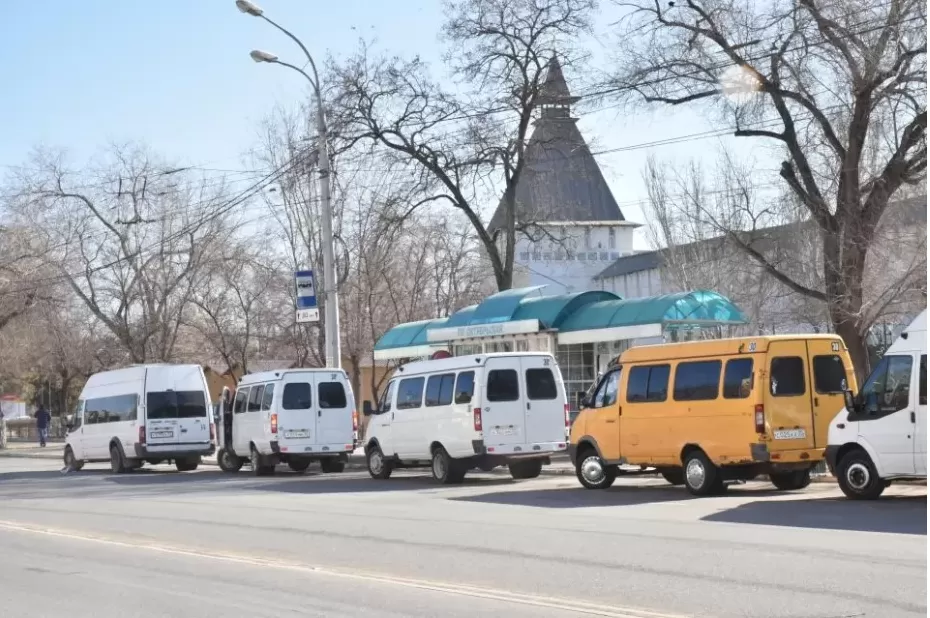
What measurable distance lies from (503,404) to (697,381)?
4649 millimetres

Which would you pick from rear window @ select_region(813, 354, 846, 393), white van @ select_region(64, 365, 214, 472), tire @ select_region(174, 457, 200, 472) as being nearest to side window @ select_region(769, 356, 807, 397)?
rear window @ select_region(813, 354, 846, 393)

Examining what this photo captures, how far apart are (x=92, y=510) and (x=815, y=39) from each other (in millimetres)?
15328

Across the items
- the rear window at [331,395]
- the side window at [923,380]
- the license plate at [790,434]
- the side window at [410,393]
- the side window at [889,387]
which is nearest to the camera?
the side window at [923,380]

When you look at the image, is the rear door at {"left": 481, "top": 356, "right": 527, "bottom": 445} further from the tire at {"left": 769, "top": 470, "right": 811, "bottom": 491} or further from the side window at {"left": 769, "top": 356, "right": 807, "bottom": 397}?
the side window at {"left": 769, "top": 356, "right": 807, "bottom": 397}

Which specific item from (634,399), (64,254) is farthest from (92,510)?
(64,254)

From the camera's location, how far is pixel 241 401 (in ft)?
95.2

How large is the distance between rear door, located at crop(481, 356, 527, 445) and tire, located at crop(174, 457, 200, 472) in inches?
469

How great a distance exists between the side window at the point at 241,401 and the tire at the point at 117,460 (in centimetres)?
443

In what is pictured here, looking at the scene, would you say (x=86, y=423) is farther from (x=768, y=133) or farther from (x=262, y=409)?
(x=768, y=133)

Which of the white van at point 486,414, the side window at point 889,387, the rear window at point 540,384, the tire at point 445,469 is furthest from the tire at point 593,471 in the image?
the side window at point 889,387

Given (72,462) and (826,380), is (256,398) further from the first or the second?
(826,380)

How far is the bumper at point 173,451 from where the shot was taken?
101 feet

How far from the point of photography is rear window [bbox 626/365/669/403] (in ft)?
64.0

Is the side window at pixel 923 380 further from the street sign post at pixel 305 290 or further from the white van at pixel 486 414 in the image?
the street sign post at pixel 305 290
